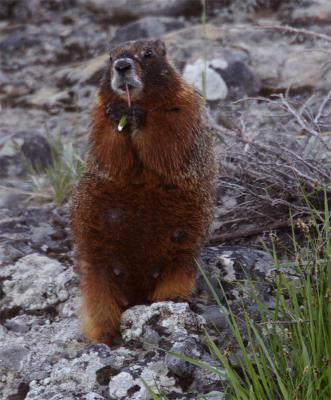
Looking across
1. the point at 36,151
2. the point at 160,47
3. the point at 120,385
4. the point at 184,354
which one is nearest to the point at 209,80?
the point at 36,151

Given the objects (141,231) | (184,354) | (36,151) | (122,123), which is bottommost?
(36,151)

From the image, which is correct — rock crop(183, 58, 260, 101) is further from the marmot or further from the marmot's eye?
the marmot

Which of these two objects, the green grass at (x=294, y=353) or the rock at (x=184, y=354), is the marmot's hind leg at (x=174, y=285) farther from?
the green grass at (x=294, y=353)

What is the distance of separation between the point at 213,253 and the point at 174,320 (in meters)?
0.71

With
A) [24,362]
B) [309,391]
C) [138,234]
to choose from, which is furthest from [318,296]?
[24,362]

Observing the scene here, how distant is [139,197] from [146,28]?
15.2 feet

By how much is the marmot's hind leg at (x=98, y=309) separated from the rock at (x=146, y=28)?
4400 mm

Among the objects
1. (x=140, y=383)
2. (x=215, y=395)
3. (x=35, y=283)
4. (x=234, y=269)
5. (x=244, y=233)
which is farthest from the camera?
(x=244, y=233)

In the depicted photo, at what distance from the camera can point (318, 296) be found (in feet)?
9.17

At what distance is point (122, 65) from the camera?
3348 millimetres

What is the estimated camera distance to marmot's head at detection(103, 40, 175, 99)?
3.39 meters

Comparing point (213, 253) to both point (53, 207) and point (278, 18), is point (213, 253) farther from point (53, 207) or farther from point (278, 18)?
point (278, 18)

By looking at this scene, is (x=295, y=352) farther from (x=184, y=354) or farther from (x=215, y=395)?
(x=184, y=354)

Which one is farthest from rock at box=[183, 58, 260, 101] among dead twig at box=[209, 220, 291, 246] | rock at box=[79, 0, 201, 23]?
dead twig at box=[209, 220, 291, 246]
